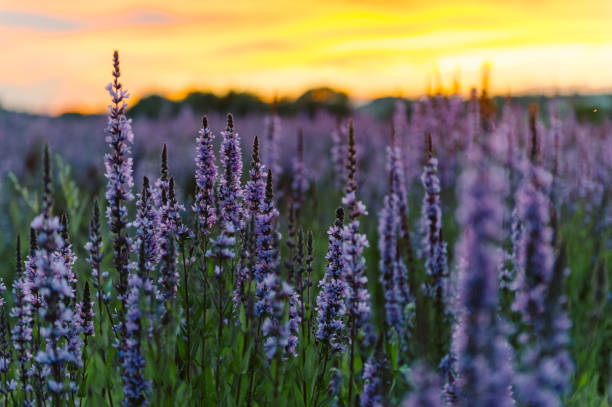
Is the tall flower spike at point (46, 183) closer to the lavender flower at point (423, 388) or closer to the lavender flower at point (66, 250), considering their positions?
the lavender flower at point (66, 250)

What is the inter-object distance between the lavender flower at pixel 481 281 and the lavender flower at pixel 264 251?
1675 millimetres

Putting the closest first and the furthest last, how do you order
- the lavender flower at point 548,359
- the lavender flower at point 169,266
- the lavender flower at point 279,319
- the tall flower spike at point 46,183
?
the lavender flower at point 548,359 → the tall flower spike at point 46,183 → the lavender flower at point 279,319 → the lavender flower at point 169,266

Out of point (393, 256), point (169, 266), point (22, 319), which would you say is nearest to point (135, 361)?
point (169, 266)

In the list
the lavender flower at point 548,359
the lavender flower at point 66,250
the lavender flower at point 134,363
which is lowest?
the lavender flower at point 134,363

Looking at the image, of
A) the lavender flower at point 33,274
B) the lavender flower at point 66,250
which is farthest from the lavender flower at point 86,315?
the lavender flower at point 33,274

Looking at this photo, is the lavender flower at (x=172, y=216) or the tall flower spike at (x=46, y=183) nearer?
the tall flower spike at (x=46, y=183)

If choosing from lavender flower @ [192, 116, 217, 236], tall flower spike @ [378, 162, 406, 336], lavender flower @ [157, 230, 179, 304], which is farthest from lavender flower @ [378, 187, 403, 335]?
lavender flower @ [157, 230, 179, 304]

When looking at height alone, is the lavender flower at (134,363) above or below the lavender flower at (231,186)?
below

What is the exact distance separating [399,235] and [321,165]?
33.7ft

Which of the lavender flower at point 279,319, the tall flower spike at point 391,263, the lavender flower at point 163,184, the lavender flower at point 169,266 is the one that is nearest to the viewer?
the lavender flower at point 279,319

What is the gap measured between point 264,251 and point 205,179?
1.90 feet

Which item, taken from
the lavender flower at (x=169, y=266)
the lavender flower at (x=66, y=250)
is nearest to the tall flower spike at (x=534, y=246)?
the lavender flower at (x=169, y=266)

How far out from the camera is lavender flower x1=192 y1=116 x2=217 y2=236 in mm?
3455

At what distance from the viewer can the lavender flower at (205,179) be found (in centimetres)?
346
